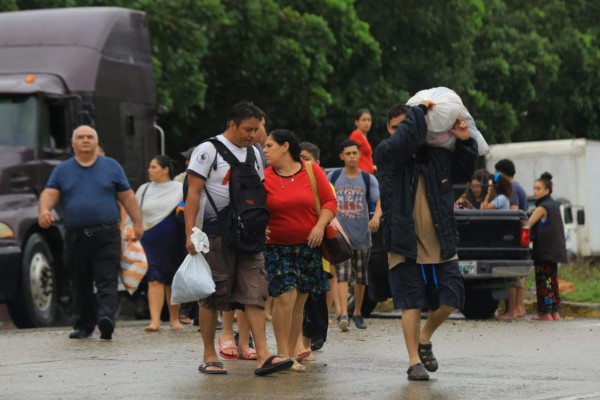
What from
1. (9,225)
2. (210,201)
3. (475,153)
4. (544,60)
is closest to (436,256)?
(475,153)

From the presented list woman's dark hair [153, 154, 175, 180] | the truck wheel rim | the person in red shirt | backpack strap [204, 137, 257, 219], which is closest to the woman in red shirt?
backpack strap [204, 137, 257, 219]

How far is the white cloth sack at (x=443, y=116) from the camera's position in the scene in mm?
9484

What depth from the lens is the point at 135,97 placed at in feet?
63.4

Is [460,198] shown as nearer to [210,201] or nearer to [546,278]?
[546,278]

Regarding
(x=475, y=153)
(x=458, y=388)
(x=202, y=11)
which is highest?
(x=202, y=11)

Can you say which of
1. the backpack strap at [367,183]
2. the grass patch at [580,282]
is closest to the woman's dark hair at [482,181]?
the grass patch at [580,282]

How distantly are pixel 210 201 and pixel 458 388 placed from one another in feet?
6.48

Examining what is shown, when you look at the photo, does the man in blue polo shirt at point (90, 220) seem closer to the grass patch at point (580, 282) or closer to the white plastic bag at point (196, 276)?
the white plastic bag at point (196, 276)

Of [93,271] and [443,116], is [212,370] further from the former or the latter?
[93,271]

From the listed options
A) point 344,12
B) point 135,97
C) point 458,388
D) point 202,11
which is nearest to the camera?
point 458,388

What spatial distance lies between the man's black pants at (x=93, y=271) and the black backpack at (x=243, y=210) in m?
3.45

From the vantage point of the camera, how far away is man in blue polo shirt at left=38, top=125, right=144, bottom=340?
42.4 ft

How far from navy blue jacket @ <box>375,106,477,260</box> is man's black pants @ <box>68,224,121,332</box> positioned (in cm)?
401

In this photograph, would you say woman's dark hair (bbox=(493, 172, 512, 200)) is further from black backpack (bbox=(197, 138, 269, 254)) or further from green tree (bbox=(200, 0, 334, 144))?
green tree (bbox=(200, 0, 334, 144))
